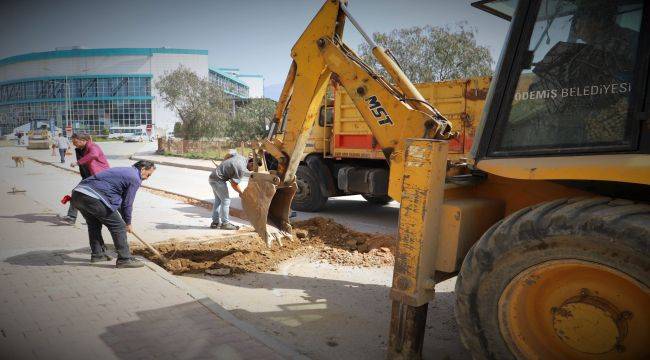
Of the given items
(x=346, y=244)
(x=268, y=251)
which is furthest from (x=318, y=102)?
(x=346, y=244)

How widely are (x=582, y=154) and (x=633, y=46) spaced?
63 centimetres

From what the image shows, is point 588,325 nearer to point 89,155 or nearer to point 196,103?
point 89,155

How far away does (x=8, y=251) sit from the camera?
19.9ft

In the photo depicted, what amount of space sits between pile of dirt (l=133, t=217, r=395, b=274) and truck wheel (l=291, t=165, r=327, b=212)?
2.63m

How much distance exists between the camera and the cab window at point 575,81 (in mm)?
2461

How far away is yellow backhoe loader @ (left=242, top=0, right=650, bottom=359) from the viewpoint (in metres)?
2.32

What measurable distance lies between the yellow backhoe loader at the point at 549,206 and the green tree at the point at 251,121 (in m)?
27.9

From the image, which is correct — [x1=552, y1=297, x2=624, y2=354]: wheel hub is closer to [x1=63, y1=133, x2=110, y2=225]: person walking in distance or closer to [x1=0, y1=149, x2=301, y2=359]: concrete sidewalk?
[x1=0, y1=149, x2=301, y2=359]: concrete sidewalk

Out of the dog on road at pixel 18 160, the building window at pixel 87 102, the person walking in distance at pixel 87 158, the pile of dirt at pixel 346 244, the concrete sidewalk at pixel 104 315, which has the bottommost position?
the dog on road at pixel 18 160

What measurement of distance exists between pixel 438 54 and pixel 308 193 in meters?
11.0

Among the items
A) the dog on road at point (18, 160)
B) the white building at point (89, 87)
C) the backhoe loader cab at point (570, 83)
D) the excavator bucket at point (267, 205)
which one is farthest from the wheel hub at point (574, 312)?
the white building at point (89, 87)

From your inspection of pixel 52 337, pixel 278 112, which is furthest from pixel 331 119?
pixel 52 337

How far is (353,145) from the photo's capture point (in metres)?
9.45

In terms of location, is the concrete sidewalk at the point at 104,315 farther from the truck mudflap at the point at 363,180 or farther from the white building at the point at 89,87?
the white building at the point at 89,87
